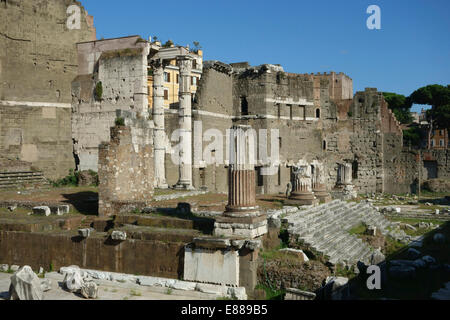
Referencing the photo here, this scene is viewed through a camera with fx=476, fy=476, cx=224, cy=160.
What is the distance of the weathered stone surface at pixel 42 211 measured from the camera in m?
14.3

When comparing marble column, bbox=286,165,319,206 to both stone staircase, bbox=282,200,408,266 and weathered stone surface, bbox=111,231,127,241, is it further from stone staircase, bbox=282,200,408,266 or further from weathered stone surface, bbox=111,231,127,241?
weathered stone surface, bbox=111,231,127,241

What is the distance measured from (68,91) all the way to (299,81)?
51.2 feet

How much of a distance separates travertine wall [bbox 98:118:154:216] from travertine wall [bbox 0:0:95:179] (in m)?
11.7

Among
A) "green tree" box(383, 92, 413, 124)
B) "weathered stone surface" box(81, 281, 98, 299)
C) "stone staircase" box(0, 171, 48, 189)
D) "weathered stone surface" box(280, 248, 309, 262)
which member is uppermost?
"green tree" box(383, 92, 413, 124)

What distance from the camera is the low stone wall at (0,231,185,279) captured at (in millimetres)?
10898

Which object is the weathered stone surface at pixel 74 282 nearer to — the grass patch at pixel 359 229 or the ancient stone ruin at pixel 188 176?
the ancient stone ruin at pixel 188 176

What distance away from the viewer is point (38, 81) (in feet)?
82.3

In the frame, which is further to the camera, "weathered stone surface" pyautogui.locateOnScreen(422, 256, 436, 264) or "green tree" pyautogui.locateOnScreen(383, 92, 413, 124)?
"green tree" pyautogui.locateOnScreen(383, 92, 413, 124)

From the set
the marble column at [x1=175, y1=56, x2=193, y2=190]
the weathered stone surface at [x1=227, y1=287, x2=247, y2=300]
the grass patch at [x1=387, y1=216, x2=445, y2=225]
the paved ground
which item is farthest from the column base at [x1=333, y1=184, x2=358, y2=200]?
the paved ground

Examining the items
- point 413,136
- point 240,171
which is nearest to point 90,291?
point 240,171

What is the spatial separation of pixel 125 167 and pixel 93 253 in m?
3.78

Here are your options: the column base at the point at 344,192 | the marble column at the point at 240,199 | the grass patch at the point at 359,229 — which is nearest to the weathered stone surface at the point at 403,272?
the marble column at the point at 240,199

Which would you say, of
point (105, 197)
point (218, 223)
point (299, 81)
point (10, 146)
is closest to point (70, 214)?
point (105, 197)

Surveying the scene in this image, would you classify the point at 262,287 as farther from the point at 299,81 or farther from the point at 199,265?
the point at 299,81
